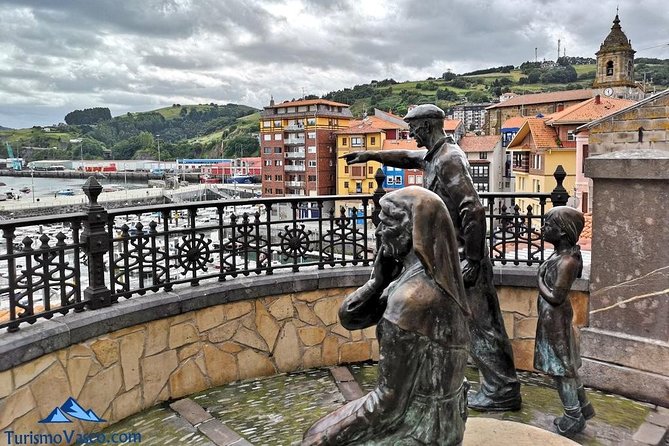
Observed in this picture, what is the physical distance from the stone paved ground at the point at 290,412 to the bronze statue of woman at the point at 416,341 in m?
2.57

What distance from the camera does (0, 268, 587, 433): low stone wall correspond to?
4324 millimetres

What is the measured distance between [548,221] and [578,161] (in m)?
31.3

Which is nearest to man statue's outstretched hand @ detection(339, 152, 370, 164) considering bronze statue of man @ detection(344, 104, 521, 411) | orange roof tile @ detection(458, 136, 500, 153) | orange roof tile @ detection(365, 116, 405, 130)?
bronze statue of man @ detection(344, 104, 521, 411)

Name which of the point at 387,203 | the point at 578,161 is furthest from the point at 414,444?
the point at 578,161

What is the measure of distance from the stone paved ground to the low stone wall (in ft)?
0.78

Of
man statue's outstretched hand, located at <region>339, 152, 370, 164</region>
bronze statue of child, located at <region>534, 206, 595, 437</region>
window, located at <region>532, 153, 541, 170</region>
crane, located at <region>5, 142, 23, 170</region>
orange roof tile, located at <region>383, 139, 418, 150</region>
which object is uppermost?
crane, located at <region>5, 142, 23, 170</region>

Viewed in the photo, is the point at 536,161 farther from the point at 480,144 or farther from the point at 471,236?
the point at 471,236

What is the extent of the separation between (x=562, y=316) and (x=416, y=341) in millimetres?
2553

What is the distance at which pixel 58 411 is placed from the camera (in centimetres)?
451

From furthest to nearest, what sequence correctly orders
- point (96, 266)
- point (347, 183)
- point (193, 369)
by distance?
point (347, 183) < point (193, 369) < point (96, 266)

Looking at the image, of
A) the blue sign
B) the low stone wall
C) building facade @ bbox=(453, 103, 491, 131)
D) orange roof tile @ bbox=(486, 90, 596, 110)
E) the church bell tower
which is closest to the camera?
the low stone wall

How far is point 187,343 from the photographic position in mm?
5574

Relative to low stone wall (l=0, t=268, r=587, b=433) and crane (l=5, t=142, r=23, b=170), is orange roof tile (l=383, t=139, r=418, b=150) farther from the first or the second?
crane (l=5, t=142, r=23, b=170)

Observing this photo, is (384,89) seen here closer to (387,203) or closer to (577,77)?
(577,77)
